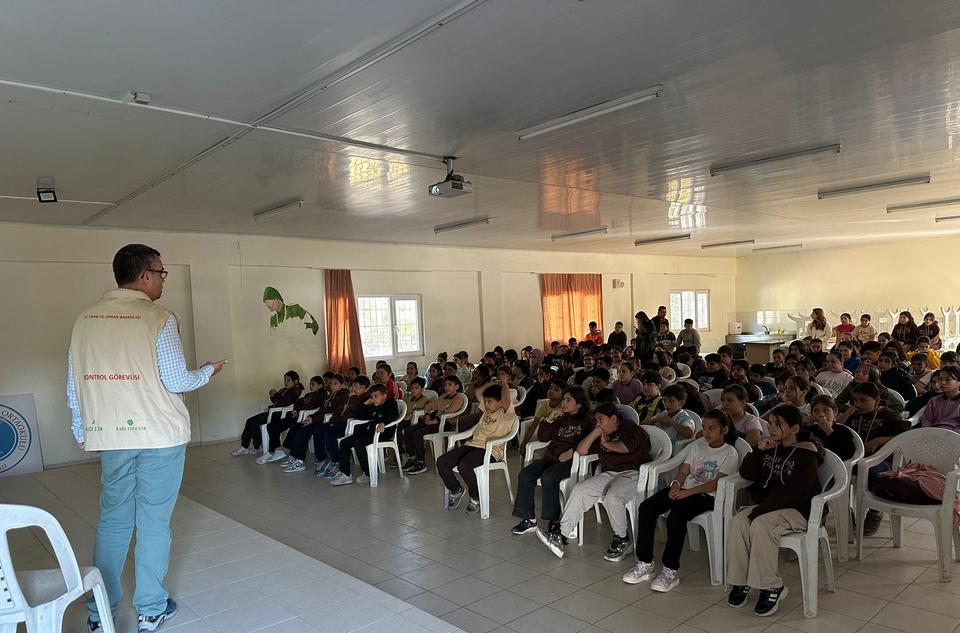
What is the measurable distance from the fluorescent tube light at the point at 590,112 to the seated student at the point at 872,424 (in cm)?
246

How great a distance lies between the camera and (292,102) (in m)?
3.50

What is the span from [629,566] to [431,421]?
3.07 m

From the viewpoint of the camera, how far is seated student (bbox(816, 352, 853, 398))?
599 centimetres

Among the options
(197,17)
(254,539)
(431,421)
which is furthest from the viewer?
(431,421)

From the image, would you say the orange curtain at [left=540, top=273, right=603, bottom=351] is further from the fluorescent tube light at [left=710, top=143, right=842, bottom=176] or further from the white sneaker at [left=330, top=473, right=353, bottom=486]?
the white sneaker at [left=330, top=473, right=353, bottom=486]

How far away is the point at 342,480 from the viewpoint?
5910 mm

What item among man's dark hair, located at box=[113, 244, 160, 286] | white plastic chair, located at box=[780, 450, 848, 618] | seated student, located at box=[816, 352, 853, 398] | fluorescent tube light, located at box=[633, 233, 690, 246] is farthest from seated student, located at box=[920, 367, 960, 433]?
fluorescent tube light, located at box=[633, 233, 690, 246]

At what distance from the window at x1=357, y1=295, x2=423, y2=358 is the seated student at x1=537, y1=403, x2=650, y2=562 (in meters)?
6.37

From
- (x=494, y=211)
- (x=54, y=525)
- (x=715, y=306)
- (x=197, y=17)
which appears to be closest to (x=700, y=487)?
(x=54, y=525)

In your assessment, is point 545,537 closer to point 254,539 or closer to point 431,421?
point 254,539

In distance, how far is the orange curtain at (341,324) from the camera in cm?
951

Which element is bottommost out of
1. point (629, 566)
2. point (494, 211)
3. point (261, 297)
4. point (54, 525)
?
point (629, 566)

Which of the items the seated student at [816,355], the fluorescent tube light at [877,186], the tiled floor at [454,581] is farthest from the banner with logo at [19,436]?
the fluorescent tube light at [877,186]

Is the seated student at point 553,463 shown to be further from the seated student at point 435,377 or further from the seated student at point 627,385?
the seated student at point 435,377
